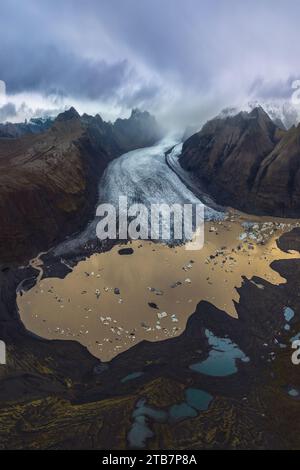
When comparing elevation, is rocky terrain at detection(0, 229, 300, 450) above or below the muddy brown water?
below

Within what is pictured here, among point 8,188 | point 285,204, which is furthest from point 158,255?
point 285,204

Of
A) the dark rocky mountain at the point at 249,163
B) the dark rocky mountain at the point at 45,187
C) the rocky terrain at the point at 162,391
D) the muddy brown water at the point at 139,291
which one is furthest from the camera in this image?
the dark rocky mountain at the point at 249,163

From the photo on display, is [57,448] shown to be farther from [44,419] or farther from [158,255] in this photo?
[158,255]

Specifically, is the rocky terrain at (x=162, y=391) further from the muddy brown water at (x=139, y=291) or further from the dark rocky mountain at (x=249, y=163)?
the dark rocky mountain at (x=249, y=163)
